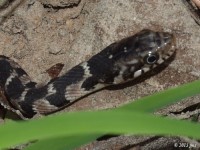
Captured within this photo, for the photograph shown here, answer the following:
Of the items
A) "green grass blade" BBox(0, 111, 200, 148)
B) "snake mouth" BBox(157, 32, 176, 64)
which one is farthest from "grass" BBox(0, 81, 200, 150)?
"snake mouth" BBox(157, 32, 176, 64)

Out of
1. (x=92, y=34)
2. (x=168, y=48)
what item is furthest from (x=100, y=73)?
(x=168, y=48)

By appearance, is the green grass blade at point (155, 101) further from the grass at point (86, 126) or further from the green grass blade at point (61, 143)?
the grass at point (86, 126)

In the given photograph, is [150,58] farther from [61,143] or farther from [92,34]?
[61,143]

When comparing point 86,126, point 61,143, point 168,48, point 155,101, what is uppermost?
point 86,126

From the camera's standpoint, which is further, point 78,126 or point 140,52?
point 140,52

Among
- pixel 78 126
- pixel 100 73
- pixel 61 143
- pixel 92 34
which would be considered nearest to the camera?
pixel 78 126

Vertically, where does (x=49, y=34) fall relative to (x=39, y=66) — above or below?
above

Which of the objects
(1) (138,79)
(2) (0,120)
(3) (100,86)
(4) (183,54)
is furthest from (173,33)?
(2) (0,120)

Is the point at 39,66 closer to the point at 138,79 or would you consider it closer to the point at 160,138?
the point at 138,79

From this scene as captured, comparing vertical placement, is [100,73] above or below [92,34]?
below
